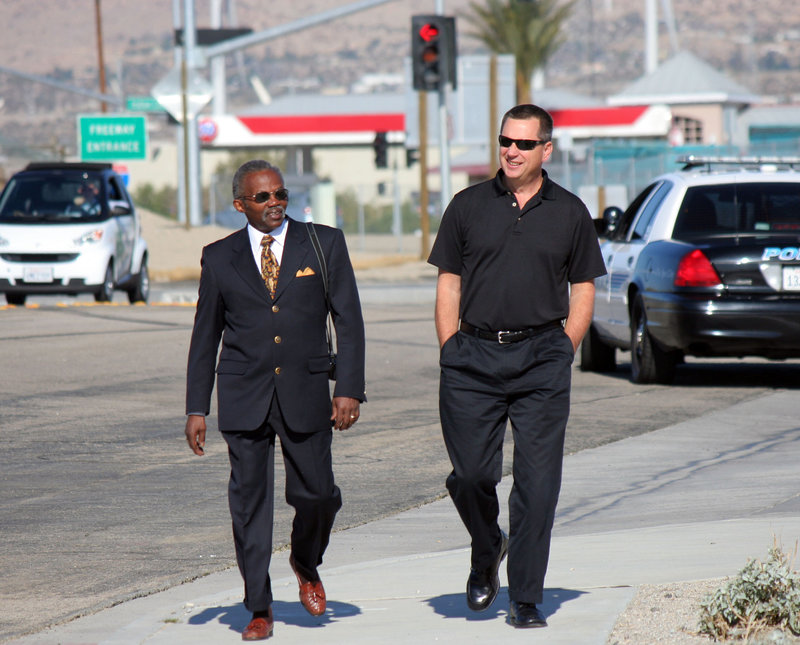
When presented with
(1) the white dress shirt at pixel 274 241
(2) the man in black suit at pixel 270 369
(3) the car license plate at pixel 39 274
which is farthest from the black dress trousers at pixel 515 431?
(3) the car license plate at pixel 39 274

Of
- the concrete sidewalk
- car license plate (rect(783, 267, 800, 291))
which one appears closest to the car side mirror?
car license plate (rect(783, 267, 800, 291))

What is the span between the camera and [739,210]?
12.8 meters

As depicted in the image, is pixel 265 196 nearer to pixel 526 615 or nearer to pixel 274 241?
pixel 274 241

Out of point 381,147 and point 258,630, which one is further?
point 381,147

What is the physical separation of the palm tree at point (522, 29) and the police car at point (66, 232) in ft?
150

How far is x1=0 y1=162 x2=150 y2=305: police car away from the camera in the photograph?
21109 millimetres

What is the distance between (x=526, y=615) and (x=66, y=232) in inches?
649

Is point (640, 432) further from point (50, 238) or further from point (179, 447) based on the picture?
point (50, 238)

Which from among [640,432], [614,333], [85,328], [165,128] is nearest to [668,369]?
[614,333]

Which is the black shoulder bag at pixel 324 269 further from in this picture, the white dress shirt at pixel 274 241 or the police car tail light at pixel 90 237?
the police car tail light at pixel 90 237

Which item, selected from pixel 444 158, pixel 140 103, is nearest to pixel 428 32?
pixel 444 158

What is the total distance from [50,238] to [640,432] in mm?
12147

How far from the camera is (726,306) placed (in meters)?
12.2

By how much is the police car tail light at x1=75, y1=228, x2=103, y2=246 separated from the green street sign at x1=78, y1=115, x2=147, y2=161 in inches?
638
